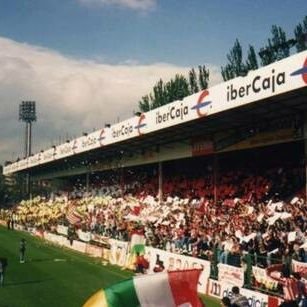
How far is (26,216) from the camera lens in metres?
71.3

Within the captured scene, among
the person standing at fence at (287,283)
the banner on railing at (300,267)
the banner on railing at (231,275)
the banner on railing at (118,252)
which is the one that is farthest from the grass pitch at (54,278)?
the banner on railing at (300,267)

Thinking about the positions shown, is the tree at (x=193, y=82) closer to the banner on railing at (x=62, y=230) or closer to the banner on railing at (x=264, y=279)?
the banner on railing at (x=62, y=230)

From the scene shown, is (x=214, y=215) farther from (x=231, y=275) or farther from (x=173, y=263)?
(x=231, y=275)

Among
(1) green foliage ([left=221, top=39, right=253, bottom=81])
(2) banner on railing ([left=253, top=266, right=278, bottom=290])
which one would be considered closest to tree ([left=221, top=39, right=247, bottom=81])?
(1) green foliage ([left=221, top=39, right=253, bottom=81])

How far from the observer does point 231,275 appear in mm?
24125

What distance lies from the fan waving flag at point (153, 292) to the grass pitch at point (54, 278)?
14.8 m

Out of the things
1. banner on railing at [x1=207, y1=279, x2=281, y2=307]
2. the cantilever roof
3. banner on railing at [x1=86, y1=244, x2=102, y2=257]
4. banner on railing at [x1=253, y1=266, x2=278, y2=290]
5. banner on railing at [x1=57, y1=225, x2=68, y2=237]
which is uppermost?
the cantilever roof

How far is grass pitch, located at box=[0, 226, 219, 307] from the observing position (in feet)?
79.9

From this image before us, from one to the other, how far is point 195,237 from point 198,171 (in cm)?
1562

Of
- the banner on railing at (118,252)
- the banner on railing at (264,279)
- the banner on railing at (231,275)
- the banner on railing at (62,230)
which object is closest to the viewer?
the banner on railing at (264,279)

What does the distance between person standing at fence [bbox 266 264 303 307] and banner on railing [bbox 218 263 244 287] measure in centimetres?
196

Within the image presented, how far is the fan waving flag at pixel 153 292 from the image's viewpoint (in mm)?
8180

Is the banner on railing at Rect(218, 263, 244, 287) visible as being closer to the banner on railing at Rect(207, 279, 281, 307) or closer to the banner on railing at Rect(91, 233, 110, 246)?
the banner on railing at Rect(207, 279, 281, 307)

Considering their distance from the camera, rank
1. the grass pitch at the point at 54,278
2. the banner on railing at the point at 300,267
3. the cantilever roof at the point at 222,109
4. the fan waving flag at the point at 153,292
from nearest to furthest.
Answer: the fan waving flag at the point at 153,292
the banner on railing at the point at 300,267
the cantilever roof at the point at 222,109
the grass pitch at the point at 54,278
